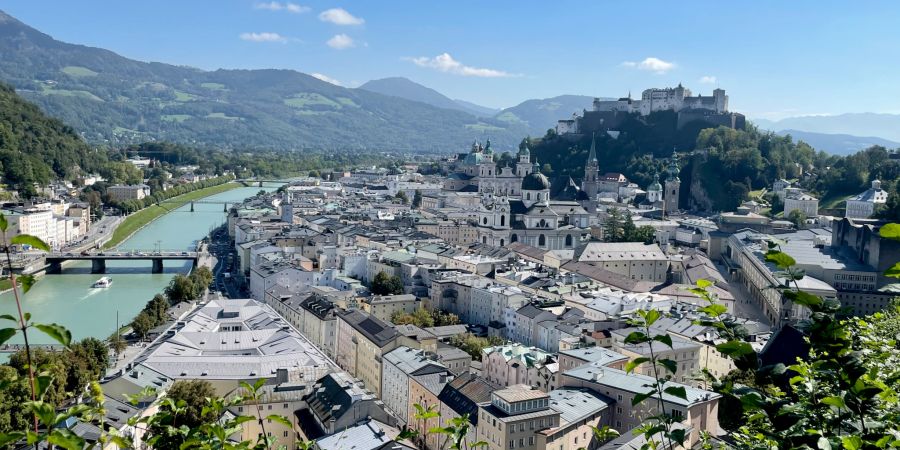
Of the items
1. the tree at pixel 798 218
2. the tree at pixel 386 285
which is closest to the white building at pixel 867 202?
the tree at pixel 798 218

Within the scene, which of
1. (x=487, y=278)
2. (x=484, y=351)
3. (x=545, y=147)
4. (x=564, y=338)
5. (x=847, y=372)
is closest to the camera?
(x=847, y=372)

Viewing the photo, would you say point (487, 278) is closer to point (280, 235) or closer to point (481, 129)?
point (280, 235)

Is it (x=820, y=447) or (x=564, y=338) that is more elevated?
(x=820, y=447)

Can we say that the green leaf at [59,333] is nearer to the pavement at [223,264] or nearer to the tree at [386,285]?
the tree at [386,285]

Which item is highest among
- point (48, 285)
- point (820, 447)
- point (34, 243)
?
point (34, 243)

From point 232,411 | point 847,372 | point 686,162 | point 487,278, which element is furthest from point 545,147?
point 847,372

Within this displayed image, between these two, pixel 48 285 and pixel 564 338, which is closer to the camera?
pixel 564 338
